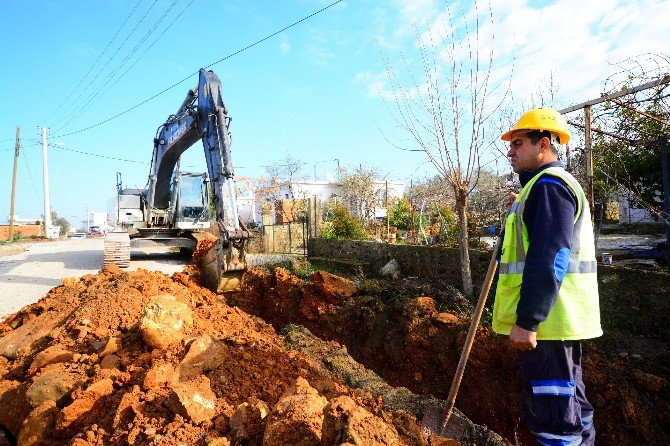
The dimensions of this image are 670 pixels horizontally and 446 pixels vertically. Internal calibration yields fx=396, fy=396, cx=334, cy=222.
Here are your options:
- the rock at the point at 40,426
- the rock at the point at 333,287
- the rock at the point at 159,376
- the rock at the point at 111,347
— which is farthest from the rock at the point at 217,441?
the rock at the point at 333,287

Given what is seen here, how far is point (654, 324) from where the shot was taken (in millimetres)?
4660

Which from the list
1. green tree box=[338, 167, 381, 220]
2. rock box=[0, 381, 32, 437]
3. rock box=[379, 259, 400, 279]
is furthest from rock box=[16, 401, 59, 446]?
green tree box=[338, 167, 381, 220]

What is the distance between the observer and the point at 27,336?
4.54 m

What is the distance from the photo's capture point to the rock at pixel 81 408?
2.71 m

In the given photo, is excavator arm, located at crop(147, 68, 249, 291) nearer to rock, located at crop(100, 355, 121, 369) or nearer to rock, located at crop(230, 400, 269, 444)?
rock, located at crop(100, 355, 121, 369)

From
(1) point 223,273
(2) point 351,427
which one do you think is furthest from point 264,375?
(1) point 223,273

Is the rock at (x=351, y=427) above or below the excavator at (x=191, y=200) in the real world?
below

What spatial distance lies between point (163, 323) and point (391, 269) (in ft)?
17.7

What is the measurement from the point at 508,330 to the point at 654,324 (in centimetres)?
367

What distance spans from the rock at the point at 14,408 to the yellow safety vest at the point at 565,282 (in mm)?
3608

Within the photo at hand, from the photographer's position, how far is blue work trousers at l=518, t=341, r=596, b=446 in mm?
2098

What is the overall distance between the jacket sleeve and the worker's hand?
0.03m

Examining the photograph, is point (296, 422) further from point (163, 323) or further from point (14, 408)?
point (14, 408)

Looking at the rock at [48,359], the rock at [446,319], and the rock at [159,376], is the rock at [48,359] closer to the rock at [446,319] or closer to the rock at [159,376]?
the rock at [159,376]
